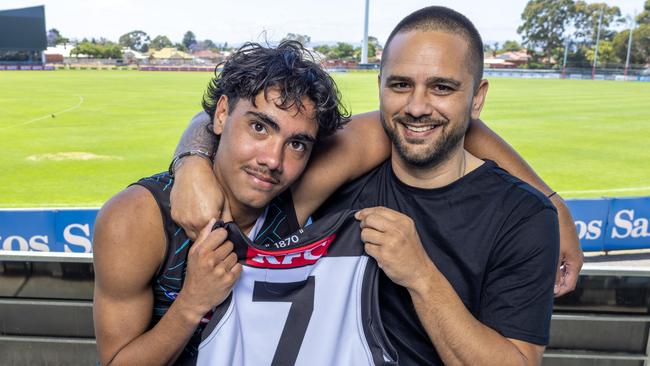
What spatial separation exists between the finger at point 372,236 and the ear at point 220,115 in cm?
82

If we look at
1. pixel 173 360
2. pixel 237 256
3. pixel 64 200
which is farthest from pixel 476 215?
pixel 64 200

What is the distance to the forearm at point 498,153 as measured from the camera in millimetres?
2674

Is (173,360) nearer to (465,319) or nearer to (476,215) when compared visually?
(465,319)

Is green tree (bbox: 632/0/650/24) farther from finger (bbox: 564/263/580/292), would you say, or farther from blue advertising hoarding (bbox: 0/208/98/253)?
finger (bbox: 564/263/580/292)

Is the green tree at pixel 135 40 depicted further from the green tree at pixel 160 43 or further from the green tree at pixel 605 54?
the green tree at pixel 605 54

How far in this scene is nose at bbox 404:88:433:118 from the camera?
2418 millimetres

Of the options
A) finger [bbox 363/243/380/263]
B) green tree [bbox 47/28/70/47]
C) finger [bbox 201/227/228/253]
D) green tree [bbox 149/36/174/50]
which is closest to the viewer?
finger [bbox 201/227/228/253]

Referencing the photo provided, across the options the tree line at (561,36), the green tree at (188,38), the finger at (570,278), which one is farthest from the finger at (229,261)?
the green tree at (188,38)

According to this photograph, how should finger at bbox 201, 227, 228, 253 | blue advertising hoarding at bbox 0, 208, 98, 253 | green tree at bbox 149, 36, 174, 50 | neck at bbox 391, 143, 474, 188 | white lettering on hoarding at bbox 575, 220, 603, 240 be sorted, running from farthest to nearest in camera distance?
green tree at bbox 149, 36, 174, 50 → white lettering on hoarding at bbox 575, 220, 603, 240 → blue advertising hoarding at bbox 0, 208, 98, 253 → neck at bbox 391, 143, 474, 188 → finger at bbox 201, 227, 228, 253

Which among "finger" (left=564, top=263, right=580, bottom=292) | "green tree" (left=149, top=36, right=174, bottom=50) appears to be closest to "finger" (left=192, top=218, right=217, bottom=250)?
"finger" (left=564, top=263, right=580, bottom=292)

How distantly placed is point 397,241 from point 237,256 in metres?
0.56

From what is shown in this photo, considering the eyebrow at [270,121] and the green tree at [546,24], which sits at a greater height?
the green tree at [546,24]

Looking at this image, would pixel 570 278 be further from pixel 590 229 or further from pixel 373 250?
→ pixel 590 229

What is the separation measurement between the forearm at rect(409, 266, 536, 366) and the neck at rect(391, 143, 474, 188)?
539mm
